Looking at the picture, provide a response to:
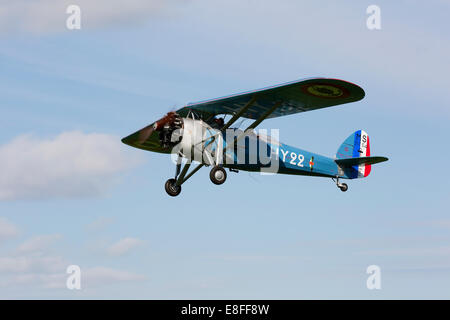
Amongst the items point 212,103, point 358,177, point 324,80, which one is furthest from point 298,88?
point 358,177

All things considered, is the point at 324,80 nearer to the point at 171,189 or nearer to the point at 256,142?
the point at 256,142

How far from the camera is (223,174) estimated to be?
18.3m

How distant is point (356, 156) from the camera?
24.0 metres

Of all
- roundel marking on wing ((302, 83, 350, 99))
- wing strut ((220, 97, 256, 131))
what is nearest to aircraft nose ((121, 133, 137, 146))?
wing strut ((220, 97, 256, 131))

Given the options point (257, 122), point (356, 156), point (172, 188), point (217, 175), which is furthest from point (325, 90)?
point (356, 156)

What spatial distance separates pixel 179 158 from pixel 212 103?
1.95 meters

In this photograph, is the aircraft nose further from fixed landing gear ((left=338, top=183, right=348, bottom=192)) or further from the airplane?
fixed landing gear ((left=338, top=183, right=348, bottom=192))

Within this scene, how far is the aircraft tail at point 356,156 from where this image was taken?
22.0 metres

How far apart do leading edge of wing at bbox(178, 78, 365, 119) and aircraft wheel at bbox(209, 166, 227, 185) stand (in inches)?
76.2

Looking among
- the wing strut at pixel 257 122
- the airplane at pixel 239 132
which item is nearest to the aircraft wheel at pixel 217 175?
the airplane at pixel 239 132

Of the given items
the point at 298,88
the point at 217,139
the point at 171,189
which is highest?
the point at 298,88

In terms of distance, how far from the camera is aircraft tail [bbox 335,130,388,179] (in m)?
22.0

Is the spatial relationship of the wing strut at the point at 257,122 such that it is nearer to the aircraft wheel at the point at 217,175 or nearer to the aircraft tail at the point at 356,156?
the aircraft wheel at the point at 217,175

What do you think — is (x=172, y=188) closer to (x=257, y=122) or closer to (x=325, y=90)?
(x=257, y=122)
